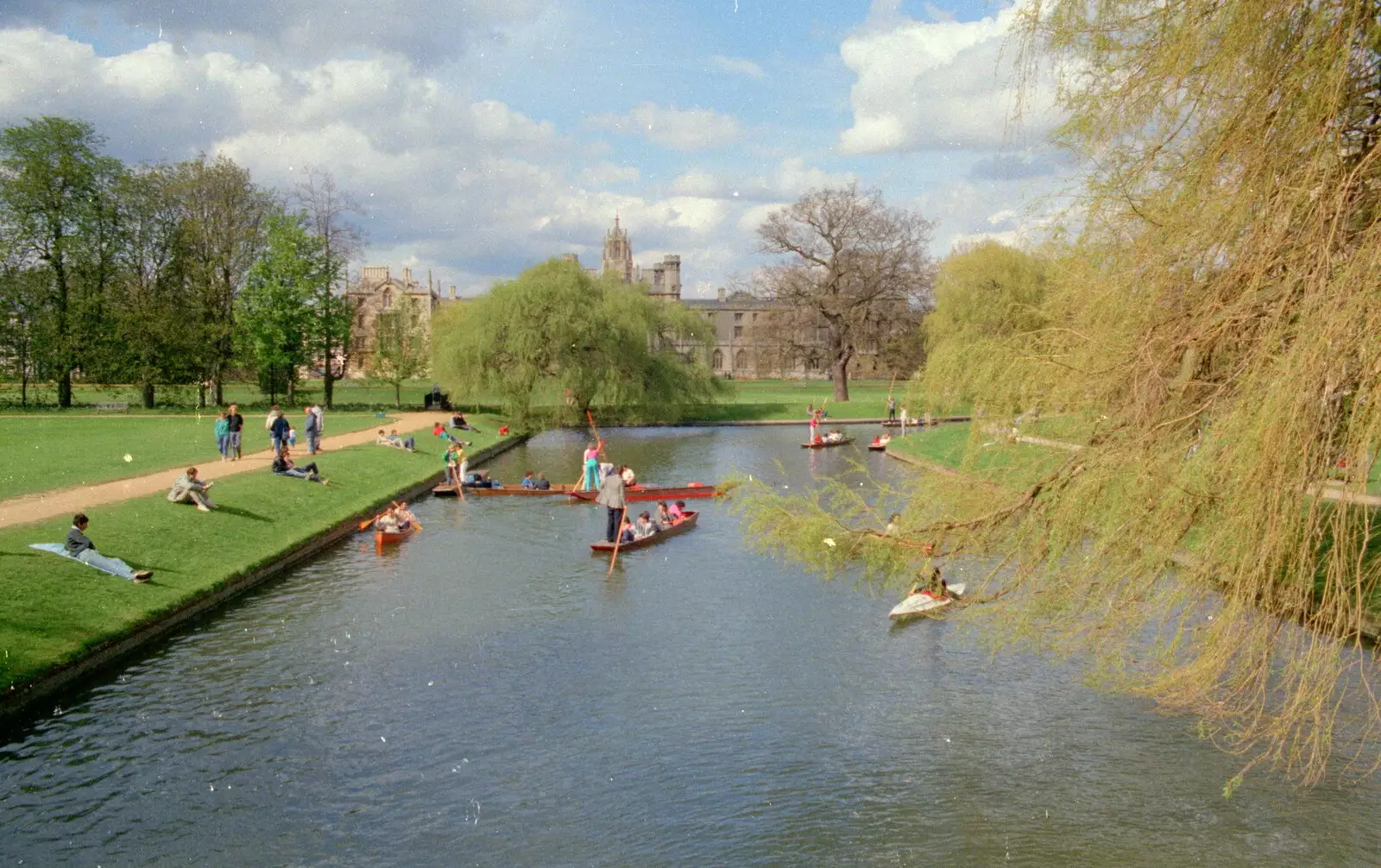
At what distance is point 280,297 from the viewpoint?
195 ft

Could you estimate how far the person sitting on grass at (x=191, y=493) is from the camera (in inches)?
883

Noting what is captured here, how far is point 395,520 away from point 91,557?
7.83 m

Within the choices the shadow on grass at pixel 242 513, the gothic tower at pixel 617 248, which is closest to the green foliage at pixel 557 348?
the shadow on grass at pixel 242 513

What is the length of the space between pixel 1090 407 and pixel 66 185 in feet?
199

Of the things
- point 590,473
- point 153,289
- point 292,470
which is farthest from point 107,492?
point 153,289

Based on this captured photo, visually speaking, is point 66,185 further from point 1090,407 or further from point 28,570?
point 1090,407

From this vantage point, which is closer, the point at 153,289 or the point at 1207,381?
the point at 1207,381

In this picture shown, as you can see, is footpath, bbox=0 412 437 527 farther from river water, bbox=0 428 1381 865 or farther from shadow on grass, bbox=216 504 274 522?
river water, bbox=0 428 1381 865

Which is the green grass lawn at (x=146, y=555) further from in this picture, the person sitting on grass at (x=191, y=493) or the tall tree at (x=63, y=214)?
the tall tree at (x=63, y=214)

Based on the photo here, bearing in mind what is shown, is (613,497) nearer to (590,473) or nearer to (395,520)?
(395,520)

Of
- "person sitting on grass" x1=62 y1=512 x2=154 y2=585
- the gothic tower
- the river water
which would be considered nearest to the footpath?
"person sitting on grass" x1=62 y1=512 x2=154 y2=585

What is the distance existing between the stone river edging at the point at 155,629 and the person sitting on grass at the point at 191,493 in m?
2.21

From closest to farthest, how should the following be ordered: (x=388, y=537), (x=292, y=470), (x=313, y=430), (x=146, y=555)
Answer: (x=146, y=555) < (x=388, y=537) < (x=292, y=470) < (x=313, y=430)

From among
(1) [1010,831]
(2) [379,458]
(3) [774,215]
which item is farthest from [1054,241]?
(3) [774,215]
